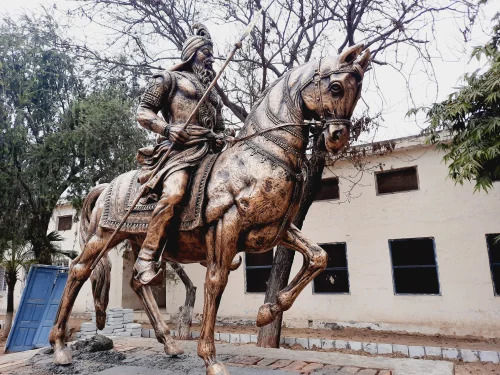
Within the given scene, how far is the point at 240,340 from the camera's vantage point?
420 inches

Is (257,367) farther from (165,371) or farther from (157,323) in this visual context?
(157,323)

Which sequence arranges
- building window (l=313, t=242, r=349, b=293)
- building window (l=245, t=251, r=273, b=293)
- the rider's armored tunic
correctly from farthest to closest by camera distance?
building window (l=245, t=251, r=273, b=293)
building window (l=313, t=242, r=349, b=293)
the rider's armored tunic

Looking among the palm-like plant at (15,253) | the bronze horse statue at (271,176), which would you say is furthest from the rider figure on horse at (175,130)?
the palm-like plant at (15,253)

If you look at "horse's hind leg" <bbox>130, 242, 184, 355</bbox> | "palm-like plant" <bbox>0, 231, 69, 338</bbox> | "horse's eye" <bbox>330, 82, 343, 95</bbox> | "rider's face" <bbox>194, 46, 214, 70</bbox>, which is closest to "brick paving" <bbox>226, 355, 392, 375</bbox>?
"horse's hind leg" <bbox>130, 242, 184, 355</bbox>

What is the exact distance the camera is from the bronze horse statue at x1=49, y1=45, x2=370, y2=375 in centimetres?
262

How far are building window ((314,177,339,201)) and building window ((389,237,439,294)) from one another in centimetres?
240

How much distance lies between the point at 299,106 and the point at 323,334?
32.8 ft

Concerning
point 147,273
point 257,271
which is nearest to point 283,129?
point 147,273

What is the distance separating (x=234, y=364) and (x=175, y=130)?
202 cm

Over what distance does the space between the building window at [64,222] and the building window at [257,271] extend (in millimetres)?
9432

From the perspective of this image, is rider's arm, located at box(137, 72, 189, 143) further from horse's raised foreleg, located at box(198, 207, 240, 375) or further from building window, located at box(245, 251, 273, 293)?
building window, located at box(245, 251, 273, 293)

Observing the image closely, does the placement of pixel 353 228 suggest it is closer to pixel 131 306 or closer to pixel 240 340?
pixel 240 340

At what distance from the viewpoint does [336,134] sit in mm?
2543

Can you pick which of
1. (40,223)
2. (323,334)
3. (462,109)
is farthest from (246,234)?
(40,223)
